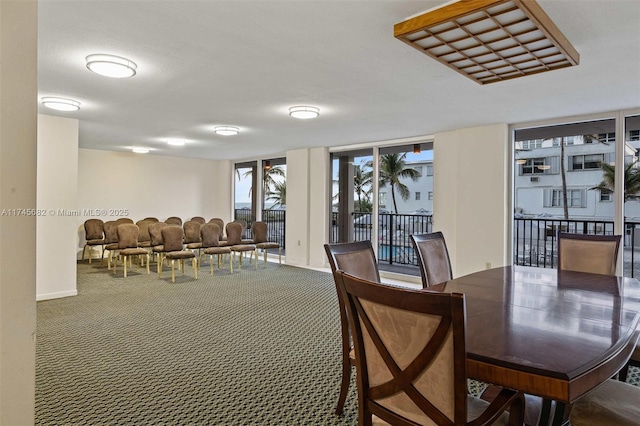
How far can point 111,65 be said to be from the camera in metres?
2.81

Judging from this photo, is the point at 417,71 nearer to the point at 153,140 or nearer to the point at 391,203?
the point at 391,203

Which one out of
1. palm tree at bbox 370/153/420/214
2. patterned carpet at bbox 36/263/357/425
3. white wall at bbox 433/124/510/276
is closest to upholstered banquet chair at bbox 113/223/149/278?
patterned carpet at bbox 36/263/357/425

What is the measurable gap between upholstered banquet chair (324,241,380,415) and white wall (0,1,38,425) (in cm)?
128

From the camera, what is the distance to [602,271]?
292 cm

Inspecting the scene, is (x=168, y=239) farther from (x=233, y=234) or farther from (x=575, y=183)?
(x=575, y=183)

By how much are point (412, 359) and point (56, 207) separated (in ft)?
16.5

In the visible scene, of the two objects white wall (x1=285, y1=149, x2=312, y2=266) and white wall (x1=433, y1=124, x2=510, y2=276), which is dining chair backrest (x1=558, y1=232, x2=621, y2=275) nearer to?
white wall (x1=433, y1=124, x2=510, y2=276)

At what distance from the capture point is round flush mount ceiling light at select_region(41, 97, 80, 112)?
3912mm

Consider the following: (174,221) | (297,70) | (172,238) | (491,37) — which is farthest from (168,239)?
(491,37)

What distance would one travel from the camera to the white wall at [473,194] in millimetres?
4902

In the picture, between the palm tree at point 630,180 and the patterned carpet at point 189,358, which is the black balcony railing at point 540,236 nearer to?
the palm tree at point 630,180

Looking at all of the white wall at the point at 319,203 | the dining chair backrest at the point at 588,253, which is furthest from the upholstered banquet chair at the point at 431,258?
the white wall at the point at 319,203

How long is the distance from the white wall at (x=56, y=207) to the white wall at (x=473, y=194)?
4.97m

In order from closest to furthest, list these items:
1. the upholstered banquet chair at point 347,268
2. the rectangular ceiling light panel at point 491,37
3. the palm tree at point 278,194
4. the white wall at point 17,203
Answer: the white wall at point 17,203
the rectangular ceiling light panel at point 491,37
the upholstered banquet chair at point 347,268
the palm tree at point 278,194
